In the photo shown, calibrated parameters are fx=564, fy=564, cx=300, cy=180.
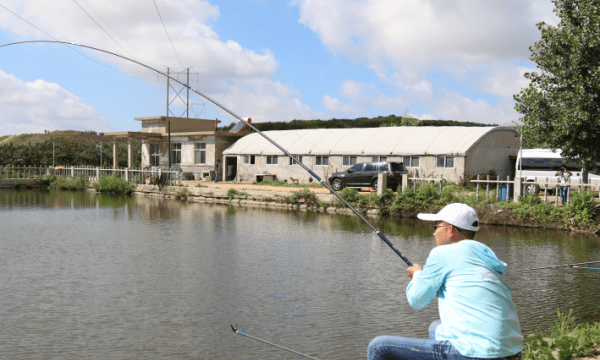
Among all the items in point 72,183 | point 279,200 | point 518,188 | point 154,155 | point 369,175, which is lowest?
point 279,200

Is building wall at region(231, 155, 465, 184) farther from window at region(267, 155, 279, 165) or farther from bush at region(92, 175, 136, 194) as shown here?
bush at region(92, 175, 136, 194)

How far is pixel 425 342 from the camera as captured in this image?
416 centimetres

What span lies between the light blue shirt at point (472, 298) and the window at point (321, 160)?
35705mm

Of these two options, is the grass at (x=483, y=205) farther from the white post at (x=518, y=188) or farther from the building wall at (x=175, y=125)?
the building wall at (x=175, y=125)

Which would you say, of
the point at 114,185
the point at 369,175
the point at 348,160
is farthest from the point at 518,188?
the point at 114,185

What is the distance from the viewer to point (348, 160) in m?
38.6

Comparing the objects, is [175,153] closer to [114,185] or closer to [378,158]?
[114,185]

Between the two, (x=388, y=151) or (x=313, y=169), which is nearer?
(x=388, y=151)

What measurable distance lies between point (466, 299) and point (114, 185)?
1501 inches

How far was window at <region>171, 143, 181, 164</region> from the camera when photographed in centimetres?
4891

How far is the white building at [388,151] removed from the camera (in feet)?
113

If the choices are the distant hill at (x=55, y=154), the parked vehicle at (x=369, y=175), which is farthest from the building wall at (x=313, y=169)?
the distant hill at (x=55, y=154)

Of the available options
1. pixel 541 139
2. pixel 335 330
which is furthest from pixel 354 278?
pixel 541 139

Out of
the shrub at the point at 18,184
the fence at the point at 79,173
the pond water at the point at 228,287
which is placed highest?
the fence at the point at 79,173
